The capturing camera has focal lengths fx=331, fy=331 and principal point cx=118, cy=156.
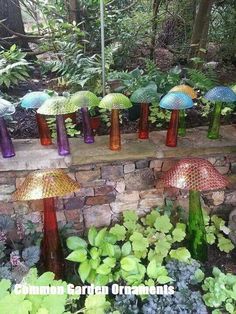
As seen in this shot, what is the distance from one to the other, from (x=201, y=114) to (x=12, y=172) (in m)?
1.47

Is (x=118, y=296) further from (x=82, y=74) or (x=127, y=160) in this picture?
(x=82, y=74)

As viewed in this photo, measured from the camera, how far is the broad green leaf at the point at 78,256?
183cm

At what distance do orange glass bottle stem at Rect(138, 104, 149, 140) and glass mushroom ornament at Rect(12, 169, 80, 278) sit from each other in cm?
65

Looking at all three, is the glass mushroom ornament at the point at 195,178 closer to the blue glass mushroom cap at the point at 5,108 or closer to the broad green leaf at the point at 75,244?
the broad green leaf at the point at 75,244

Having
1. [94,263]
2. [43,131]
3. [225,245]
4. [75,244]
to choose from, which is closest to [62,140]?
[43,131]

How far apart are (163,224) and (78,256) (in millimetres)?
602

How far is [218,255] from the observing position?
7.23 ft

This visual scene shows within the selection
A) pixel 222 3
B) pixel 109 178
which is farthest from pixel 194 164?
pixel 222 3

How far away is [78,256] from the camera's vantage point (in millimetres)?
1840

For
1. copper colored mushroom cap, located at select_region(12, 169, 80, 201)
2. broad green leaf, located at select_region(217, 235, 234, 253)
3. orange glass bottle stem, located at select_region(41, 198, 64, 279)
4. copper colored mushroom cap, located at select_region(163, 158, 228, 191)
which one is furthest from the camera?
broad green leaf, located at select_region(217, 235, 234, 253)

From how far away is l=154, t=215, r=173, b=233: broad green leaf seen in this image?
2125 millimetres

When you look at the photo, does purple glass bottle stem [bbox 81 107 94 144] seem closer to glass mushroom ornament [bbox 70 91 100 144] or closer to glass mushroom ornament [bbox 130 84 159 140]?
glass mushroom ornament [bbox 70 91 100 144]

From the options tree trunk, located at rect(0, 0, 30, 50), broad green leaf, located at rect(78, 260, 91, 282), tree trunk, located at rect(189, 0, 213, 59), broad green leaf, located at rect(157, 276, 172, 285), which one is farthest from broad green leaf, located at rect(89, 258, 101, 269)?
tree trunk, located at rect(0, 0, 30, 50)

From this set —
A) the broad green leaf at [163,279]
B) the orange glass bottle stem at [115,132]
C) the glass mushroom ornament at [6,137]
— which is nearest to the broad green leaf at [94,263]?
the broad green leaf at [163,279]
